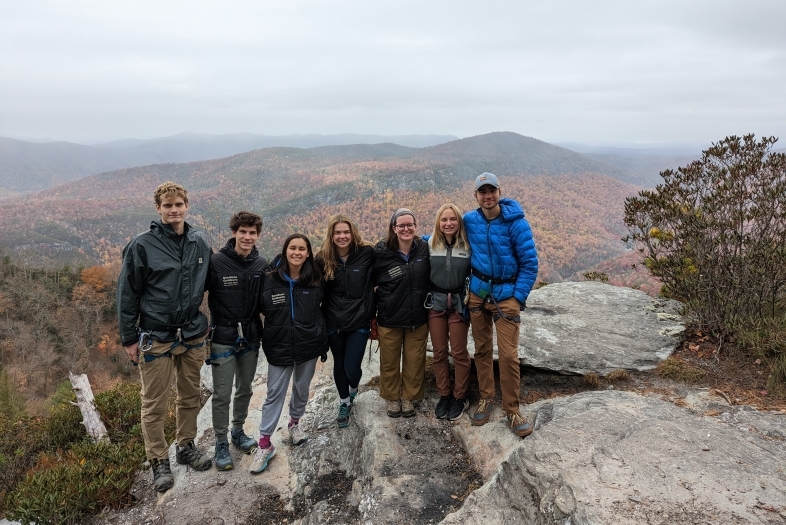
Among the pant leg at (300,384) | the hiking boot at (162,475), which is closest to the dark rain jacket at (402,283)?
the pant leg at (300,384)

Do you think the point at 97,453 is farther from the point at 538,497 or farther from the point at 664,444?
the point at 664,444

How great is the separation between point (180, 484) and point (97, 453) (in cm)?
242

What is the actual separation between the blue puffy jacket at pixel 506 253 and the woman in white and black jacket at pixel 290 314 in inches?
63.9

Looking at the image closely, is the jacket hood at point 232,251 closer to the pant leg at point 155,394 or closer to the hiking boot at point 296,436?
the pant leg at point 155,394

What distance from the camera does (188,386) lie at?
13.4 feet

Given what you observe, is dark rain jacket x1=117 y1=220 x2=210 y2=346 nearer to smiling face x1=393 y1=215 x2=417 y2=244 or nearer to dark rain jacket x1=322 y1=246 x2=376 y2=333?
dark rain jacket x1=322 y1=246 x2=376 y2=333

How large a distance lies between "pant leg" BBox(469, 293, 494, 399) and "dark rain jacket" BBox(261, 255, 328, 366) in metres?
1.55

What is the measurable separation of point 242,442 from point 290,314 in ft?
5.55

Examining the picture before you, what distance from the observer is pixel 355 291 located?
4.25 m

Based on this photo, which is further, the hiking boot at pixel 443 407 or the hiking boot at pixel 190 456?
the hiking boot at pixel 443 407

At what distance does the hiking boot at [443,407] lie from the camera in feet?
15.0

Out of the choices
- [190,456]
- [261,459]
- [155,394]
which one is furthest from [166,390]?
[261,459]

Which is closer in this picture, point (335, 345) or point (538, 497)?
point (538, 497)

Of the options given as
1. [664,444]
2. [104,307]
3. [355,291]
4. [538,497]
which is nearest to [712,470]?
[664,444]
